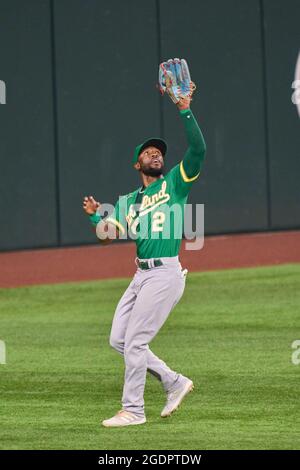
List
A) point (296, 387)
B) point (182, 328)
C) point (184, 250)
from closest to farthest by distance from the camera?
1. point (296, 387)
2. point (182, 328)
3. point (184, 250)

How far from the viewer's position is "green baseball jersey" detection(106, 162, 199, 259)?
9461 mm

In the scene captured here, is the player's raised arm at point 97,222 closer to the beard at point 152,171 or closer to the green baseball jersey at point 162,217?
the green baseball jersey at point 162,217

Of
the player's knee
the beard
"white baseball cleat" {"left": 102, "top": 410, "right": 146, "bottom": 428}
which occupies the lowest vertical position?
"white baseball cleat" {"left": 102, "top": 410, "right": 146, "bottom": 428}

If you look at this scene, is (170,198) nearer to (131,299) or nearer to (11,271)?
(131,299)

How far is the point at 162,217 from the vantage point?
9.45 metres

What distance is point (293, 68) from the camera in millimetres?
22266

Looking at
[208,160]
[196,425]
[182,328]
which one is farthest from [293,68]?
[196,425]

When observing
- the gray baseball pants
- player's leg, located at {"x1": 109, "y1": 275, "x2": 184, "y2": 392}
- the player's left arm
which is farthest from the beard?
player's leg, located at {"x1": 109, "y1": 275, "x2": 184, "y2": 392}

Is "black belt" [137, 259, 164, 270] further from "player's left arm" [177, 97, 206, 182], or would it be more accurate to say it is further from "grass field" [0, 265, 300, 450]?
"grass field" [0, 265, 300, 450]

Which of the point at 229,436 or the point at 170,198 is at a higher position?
the point at 170,198

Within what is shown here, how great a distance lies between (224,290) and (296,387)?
6275 mm

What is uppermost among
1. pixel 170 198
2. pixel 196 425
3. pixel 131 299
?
pixel 170 198

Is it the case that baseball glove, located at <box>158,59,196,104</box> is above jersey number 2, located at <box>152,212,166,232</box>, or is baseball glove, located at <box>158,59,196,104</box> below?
above

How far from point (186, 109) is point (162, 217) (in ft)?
2.51
